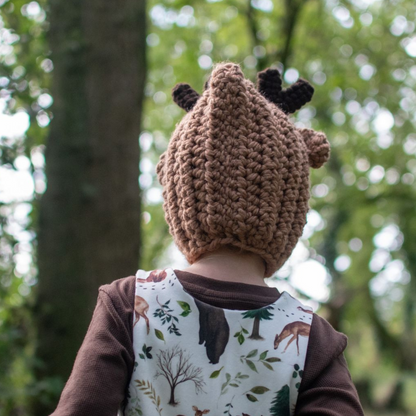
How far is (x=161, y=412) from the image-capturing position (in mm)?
1502

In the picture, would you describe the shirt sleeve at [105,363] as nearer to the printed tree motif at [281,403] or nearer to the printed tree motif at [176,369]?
the printed tree motif at [176,369]

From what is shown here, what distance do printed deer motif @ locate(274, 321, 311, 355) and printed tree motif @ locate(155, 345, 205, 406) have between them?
0.80ft

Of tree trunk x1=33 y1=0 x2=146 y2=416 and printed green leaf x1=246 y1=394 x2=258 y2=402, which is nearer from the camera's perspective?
printed green leaf x1=246 y1=394 x2=258 y2=402

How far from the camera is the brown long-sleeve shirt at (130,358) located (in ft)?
4.67

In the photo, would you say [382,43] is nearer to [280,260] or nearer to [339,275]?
[339,275]

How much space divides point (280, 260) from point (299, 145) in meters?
0.39

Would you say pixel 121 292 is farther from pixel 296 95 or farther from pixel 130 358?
pixel 296 95

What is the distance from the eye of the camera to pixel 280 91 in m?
1.99

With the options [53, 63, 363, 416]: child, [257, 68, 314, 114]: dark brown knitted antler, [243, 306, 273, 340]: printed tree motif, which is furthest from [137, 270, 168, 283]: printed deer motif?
[257, 68, 314, 114]: dark brown knitted antler

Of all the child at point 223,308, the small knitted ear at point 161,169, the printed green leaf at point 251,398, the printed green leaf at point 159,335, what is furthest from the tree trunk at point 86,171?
the printed green leaf at point 251,398

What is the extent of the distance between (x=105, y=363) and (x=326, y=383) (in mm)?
625

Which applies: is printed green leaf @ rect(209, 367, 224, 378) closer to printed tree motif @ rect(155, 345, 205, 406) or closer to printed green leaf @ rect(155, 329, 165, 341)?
printed tree motif @ rect(155, 345, 205, 406)

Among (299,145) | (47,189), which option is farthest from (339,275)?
(299,145)

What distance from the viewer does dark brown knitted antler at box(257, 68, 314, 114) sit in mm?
1979
